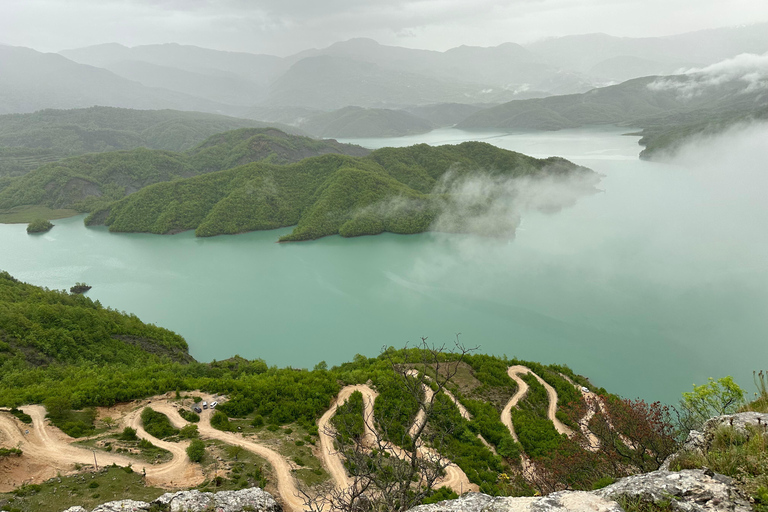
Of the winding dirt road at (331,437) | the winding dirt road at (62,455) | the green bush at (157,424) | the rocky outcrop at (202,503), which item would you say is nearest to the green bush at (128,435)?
the green bush at (157,424)

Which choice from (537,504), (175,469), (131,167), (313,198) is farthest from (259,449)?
(131,167)

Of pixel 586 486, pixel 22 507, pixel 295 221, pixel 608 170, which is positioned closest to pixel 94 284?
pixel 295 221

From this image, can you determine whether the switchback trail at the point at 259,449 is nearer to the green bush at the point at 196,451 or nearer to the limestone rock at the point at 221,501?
the limestone rock at the point at 221,501

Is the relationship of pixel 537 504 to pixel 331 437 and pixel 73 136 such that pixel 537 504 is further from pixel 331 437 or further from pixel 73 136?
pixel 73 136

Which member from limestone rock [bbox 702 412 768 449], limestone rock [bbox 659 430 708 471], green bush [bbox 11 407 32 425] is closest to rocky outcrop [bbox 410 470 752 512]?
limestone rock [bbox 659 430 708 471]

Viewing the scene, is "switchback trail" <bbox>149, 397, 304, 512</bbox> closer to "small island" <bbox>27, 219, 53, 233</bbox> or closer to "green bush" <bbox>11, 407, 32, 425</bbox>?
"green bush" <bbox>11, 407, 32, 425</bbox>

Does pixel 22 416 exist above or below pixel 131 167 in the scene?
below
